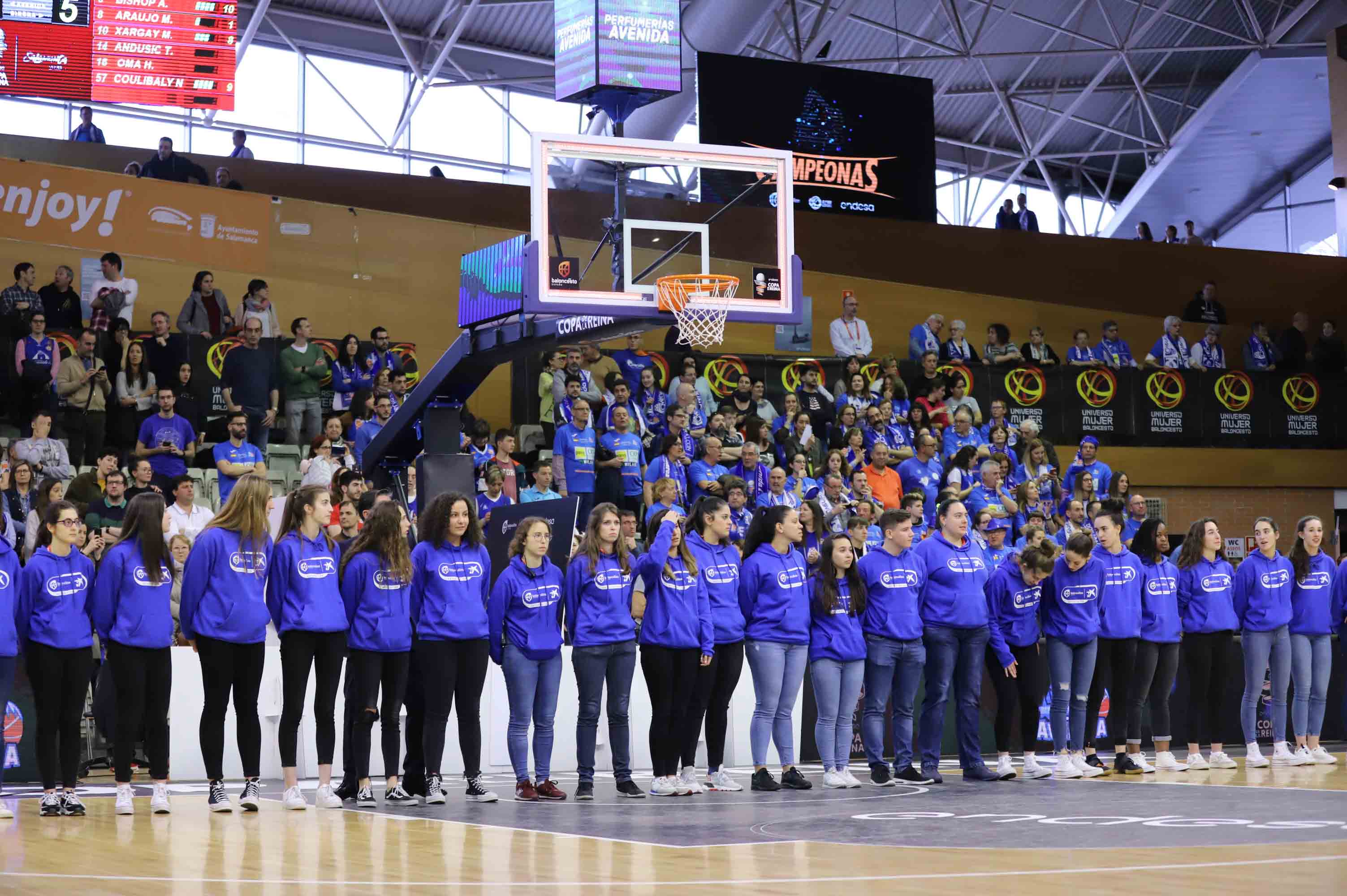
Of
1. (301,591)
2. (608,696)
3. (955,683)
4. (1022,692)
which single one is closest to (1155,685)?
(1022,692)

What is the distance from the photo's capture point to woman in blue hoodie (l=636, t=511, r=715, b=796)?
9539mm

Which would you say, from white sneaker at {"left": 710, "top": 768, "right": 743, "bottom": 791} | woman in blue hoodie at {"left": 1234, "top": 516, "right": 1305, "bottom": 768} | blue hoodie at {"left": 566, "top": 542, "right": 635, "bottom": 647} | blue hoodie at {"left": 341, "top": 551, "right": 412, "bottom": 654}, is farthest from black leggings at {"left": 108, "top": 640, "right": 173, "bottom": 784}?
woman in blue hoodie at {"left": 1234, "top": 516, "right": 1305, "bottom": 768}

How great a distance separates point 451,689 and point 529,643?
553 mm

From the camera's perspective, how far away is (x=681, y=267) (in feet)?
38.4

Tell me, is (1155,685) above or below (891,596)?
below

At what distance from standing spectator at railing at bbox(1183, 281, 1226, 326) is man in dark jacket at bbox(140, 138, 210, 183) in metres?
15.5

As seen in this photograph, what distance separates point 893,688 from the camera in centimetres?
1045

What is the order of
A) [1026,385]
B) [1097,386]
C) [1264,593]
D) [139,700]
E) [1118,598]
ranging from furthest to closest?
[1097,386]
[1026,385]
[1264,593]
[1118,598]
[139,700]

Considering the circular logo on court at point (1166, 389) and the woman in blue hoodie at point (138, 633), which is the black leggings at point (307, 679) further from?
the circular logo on court at point (1166, 389)

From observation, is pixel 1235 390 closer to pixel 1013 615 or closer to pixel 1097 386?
pixel 1097 386

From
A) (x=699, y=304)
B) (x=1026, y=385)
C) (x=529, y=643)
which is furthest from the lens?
(x=1026, y=385)

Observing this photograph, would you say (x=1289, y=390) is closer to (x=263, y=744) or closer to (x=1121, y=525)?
(x=1121, y=525)

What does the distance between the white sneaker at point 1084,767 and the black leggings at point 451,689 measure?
4.30 meters

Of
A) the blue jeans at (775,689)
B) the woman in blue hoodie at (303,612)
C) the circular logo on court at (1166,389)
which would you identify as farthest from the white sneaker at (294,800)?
the circular logo on court at (1166,389)
